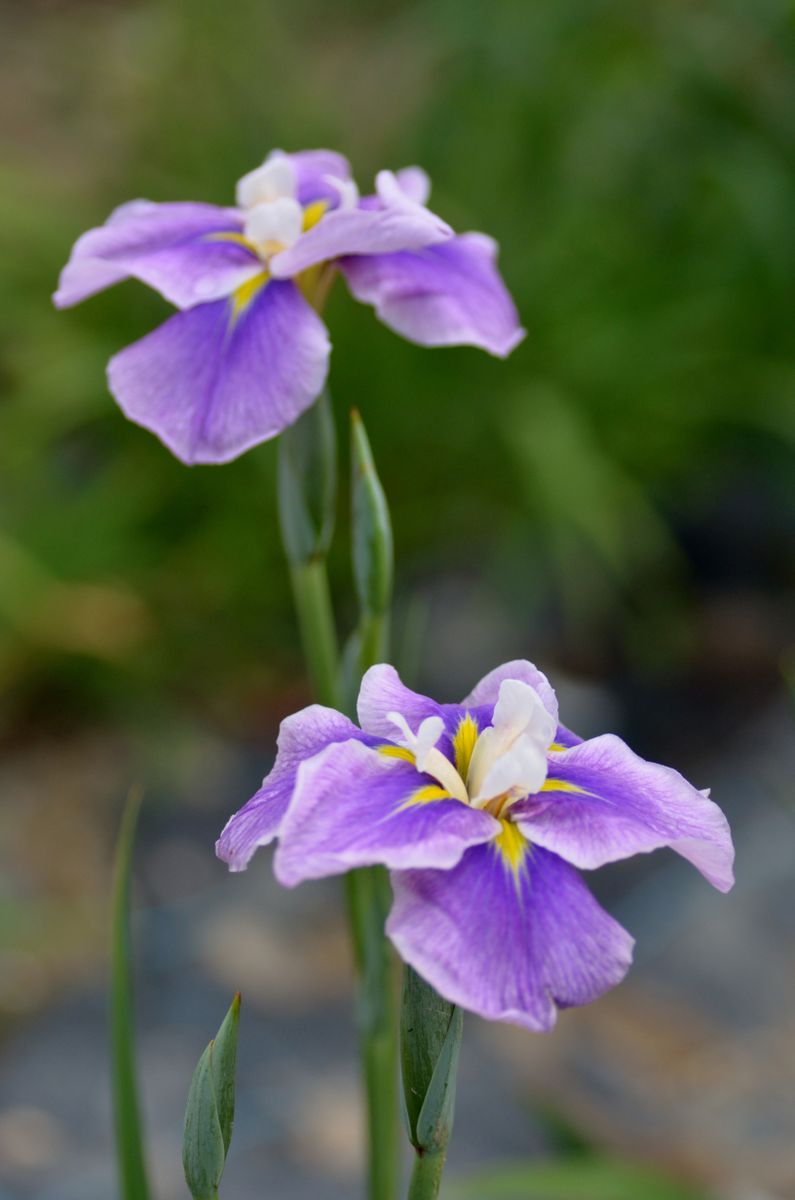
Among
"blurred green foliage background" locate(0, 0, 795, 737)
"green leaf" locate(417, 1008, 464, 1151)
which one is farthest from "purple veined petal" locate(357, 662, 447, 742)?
"blurred green foliage background" locate(0, 0, 795, 737)

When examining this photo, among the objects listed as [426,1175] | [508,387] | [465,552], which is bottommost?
[465,552]

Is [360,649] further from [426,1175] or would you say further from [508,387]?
[508,387]

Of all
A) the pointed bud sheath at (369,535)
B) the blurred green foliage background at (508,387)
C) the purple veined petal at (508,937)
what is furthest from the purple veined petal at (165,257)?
the blurred green foliage background at (508,387)

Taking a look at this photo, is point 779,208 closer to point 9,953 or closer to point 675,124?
point 675,124

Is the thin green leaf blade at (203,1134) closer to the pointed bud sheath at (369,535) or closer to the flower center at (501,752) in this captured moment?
the flower center at (501,752)

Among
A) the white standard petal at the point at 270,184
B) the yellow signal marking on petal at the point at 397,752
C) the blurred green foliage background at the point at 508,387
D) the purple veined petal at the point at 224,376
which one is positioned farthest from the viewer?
the blurred green foliage background at the point at 508,387

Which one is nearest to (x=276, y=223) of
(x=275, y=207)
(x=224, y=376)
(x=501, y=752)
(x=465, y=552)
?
(x=275, y=207)
